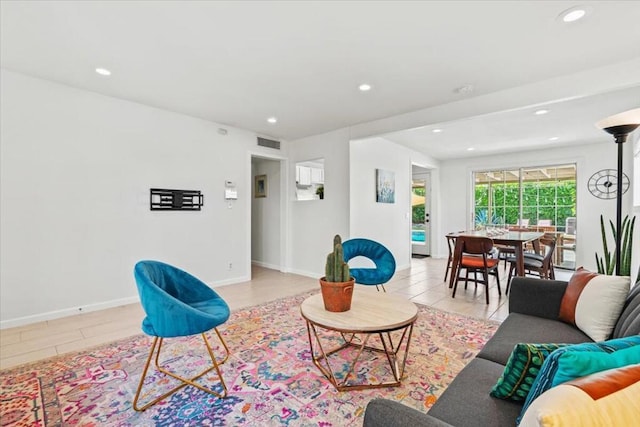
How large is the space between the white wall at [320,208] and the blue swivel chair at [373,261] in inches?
48.9

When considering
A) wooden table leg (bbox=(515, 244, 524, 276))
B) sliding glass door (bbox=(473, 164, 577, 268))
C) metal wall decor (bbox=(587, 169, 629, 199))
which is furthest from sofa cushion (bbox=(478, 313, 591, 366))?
sliding glass door (bbox=(473, 164, 577, 268))

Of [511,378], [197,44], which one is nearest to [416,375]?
[511,378]

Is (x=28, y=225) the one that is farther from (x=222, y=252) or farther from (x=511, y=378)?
(x=511, y=378)

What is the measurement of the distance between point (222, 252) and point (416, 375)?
11.4 ft

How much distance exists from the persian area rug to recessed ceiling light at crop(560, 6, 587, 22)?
8.44ft

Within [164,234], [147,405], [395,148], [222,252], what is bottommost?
[147,405]

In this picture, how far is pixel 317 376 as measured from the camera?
2.07m

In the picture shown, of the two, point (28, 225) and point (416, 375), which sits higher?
point (28, 225)

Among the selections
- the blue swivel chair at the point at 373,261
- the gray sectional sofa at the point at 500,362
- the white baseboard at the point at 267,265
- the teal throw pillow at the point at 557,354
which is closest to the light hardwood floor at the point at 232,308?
the white baseboard at the point at 267,265

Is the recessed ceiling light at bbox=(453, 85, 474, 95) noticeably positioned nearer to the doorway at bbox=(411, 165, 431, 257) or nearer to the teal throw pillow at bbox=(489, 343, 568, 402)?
the teal throw pillow at bbox=(489, 343, 568, 402)

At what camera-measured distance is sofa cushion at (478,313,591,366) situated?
1525mm

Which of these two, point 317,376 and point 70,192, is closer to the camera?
point 317,376

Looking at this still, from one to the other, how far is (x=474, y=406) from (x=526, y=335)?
86 cm

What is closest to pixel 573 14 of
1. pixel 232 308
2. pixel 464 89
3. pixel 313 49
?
pixel 464 89
